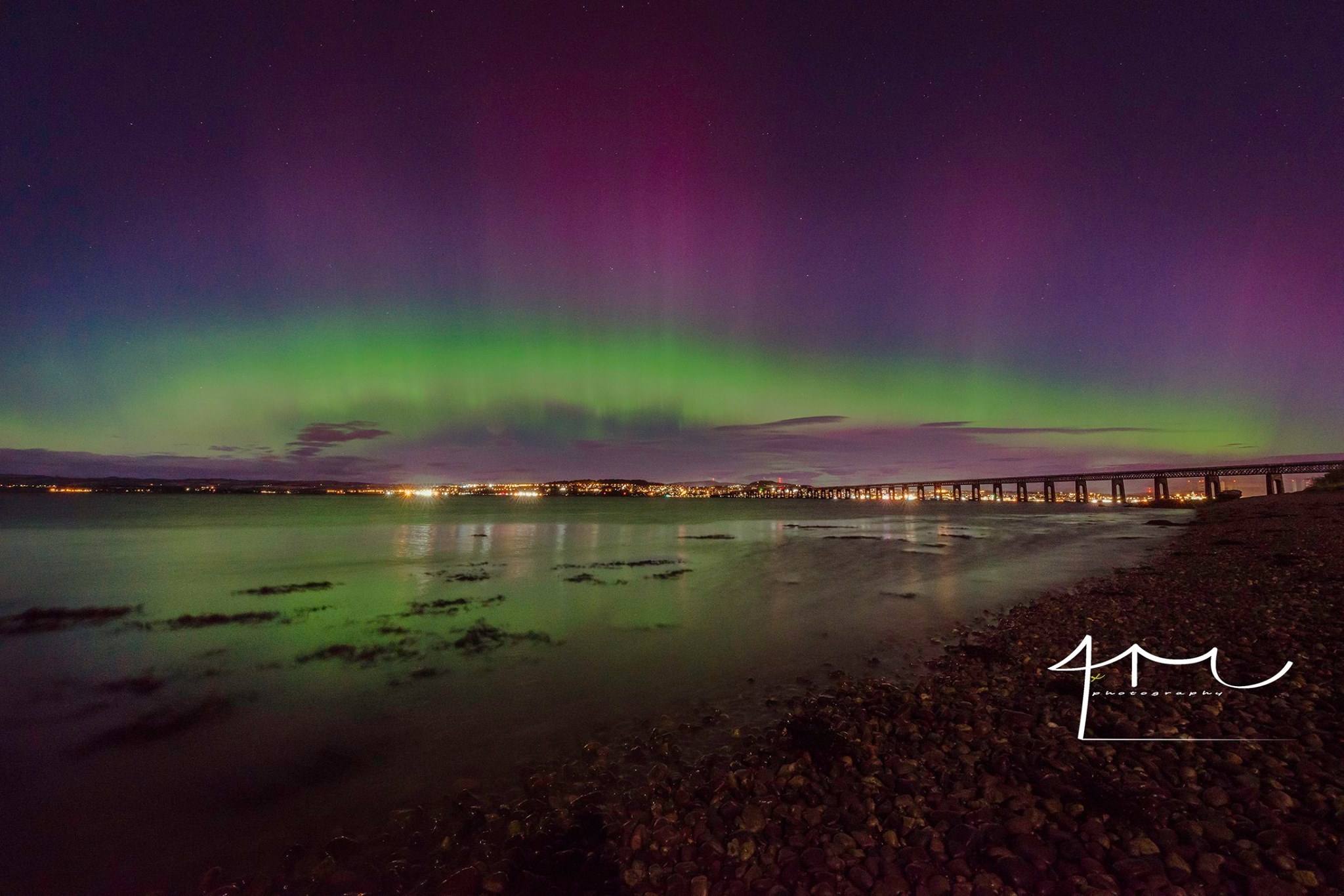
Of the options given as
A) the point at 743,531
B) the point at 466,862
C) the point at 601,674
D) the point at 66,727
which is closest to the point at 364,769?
the point at 466,862

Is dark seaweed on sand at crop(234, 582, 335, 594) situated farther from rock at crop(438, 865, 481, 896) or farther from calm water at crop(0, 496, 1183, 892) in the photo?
rock at crop(438, 865, 481, 896)

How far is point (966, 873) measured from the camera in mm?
4395

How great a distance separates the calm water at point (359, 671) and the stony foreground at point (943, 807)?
4.73 ft

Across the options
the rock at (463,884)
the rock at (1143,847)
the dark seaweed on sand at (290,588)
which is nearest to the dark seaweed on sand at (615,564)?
the dark seaweed on sand at (290,588)

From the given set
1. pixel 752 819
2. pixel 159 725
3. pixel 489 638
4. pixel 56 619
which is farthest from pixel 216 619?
pixel 752 819

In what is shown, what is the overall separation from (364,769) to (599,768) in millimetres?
3438

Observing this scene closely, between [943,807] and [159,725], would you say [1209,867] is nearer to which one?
[943,807]

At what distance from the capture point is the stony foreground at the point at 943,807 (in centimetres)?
442

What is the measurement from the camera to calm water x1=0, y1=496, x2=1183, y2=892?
686 cm

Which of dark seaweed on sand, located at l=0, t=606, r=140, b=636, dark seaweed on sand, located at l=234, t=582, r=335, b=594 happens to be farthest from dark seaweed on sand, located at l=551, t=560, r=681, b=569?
dark seaweed on sand, located at l=0, t=606, r=140, b=636

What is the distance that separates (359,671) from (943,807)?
38.0 ft

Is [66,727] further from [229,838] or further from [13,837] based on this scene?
[229,838]

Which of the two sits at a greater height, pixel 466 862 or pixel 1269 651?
pixel 1269 651

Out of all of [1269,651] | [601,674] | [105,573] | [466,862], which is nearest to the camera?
[466,862]
